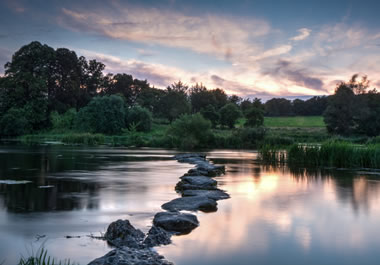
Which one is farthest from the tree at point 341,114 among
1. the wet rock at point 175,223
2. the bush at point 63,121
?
the wet rock at point 175,223

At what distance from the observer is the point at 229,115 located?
78688 mm

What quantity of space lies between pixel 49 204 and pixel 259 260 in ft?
25.9

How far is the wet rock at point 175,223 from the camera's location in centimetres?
973

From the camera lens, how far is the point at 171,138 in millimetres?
52281

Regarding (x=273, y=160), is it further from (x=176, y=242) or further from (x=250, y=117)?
(x=250, y=117)

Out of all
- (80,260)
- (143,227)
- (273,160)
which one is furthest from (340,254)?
(273,160)

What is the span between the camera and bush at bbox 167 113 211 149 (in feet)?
162

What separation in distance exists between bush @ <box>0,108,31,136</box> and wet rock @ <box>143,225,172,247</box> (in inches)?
2637

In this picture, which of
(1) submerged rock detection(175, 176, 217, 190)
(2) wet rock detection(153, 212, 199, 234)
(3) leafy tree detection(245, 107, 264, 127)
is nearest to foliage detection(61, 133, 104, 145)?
(3) leafy tree detection(245, 107, 264, 127)

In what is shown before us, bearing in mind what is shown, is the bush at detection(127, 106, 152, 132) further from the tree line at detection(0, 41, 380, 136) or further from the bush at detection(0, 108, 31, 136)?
the bush at detection(0, 108, 31, 136)

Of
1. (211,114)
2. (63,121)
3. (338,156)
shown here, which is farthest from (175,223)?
(211,114)

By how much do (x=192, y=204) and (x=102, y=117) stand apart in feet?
202

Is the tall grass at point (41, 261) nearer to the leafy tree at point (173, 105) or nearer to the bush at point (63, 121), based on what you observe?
the bush at point (63, 121)

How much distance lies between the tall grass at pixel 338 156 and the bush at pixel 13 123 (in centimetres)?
5502
